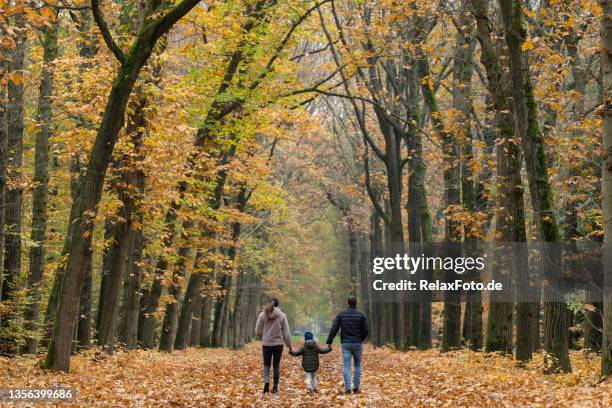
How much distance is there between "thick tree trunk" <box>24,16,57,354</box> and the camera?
19.4 metres

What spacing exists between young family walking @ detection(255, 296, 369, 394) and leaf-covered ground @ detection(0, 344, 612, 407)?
43cm

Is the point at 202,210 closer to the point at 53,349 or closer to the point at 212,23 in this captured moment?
the point at 212,23

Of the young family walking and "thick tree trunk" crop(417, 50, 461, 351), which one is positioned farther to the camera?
"thick tree trunk" crop(417, 50, 461, 351)

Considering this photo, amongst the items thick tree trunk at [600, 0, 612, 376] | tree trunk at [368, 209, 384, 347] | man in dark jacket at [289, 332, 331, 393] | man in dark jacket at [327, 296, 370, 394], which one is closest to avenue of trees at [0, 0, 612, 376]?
thick tree trunk at [600, 0, 612, 376]

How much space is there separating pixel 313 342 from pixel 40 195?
Answer: 9.19 meters

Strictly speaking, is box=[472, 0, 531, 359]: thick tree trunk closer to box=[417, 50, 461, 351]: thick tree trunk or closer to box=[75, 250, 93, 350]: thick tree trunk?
box=[417, 50, 461, 351]: thick tree trunk

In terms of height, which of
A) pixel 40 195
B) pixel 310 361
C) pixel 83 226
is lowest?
pixel 310 361

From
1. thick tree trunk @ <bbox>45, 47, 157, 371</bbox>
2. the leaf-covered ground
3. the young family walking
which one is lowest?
the leaf-covered ground

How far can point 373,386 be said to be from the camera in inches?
669

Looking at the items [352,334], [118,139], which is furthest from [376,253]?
[352,334]

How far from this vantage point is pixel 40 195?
65.2ft

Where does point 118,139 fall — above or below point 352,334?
above

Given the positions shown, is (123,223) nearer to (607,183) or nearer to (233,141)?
(233,141)

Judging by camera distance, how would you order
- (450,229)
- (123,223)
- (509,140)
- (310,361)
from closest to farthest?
(310,361) → (509,140) → (123,223) → (450,229)
